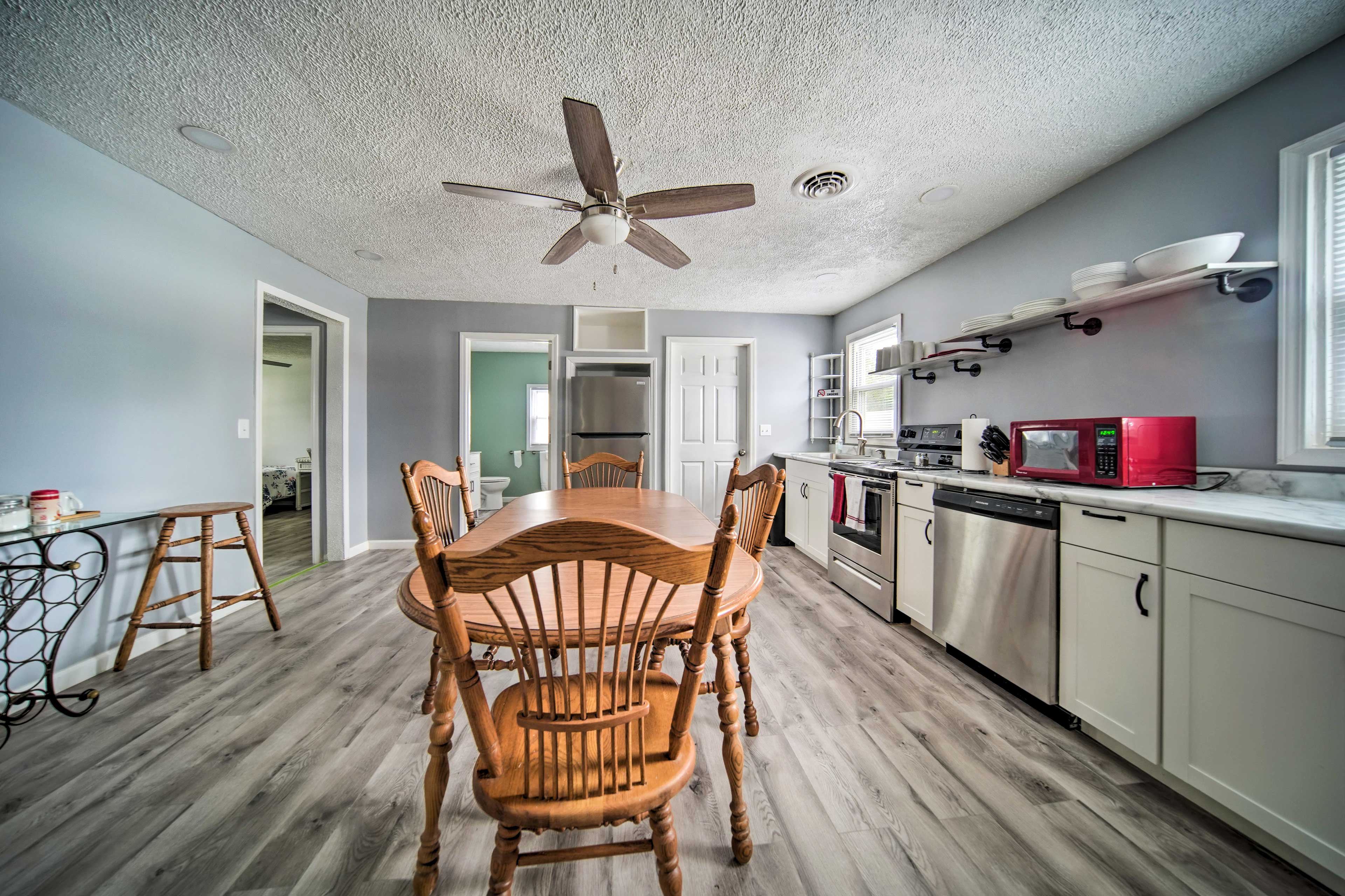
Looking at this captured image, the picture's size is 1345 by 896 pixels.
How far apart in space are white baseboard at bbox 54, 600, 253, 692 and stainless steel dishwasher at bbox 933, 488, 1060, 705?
3502mm

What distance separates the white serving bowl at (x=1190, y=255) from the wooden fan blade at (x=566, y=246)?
86.7 inches

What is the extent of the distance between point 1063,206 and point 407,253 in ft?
13.0

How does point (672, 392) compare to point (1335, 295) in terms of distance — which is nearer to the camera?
point (1335, 295)

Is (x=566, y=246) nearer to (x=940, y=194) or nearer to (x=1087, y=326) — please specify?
(x=940, y=194)

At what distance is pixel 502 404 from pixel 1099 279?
6487 mm

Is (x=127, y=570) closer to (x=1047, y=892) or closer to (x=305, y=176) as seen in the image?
(x=305, y=176)

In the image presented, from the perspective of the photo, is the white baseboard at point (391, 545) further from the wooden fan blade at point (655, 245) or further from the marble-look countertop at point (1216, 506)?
the marble-look countertop at point (1216, 506)

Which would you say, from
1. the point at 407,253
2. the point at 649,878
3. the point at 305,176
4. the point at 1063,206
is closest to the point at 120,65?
the point at 305,176

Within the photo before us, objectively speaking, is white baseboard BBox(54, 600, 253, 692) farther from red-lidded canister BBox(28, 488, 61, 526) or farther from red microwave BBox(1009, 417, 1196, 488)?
red microwave BBox(1009, 417, 1196, 488)

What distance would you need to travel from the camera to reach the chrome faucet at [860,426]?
3975 millimetres

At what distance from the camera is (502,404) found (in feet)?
22.1

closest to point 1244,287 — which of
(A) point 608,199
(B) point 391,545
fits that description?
(A) point 608,199

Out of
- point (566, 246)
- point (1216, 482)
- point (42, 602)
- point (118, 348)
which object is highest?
point (566, 246)

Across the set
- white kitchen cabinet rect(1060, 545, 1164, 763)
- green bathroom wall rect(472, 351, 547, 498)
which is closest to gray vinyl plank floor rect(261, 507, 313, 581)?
green bathroom wall rect(472, 351, 547, 498)
